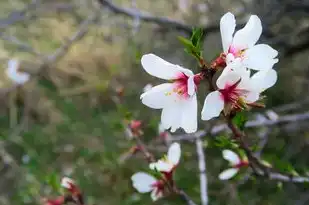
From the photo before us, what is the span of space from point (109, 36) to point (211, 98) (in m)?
1.71

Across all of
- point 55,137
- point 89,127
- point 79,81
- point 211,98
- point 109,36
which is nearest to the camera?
point 211,98

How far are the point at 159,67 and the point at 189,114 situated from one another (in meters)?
0.07

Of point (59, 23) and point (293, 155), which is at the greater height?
point (293, 155)

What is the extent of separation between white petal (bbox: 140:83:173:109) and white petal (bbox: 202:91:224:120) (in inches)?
2.0

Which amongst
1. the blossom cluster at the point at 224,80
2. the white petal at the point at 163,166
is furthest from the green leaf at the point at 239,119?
the white petal at the point at 163,166

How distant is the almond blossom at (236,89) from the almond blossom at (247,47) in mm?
14

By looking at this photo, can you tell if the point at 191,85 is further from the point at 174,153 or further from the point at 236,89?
the point at 174,153

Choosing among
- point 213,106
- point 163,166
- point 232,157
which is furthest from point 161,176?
point 213,106

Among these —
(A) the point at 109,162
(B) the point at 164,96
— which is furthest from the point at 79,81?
(B) the point at 164,96

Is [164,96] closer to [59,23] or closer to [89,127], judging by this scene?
[89,127]

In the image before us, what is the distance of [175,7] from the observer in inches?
68.9

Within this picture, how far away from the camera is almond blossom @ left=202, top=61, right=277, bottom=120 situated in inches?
20.0

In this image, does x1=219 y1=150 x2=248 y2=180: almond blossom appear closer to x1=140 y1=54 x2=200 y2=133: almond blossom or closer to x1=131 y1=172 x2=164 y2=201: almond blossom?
x1=131 y1=172 x2=164 y2=201: almond blossom

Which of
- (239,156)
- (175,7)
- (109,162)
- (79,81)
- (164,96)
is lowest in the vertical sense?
(79,81)
